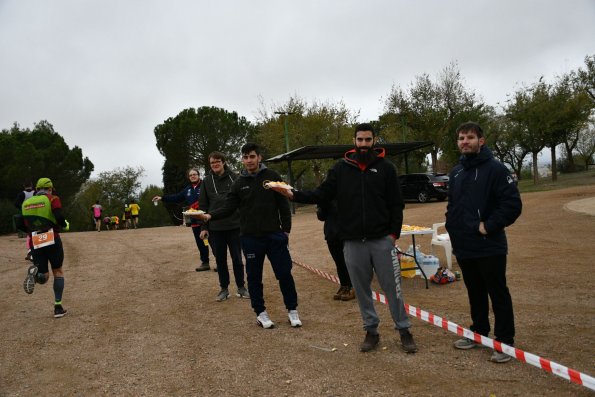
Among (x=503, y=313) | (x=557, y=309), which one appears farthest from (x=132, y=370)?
(x=557, y=309)

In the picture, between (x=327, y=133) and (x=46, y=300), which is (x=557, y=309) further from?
(x=327, y=133)

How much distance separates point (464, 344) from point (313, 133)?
99.4 feet

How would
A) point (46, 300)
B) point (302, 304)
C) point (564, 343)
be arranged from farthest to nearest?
point (46, 300)
point (302, 304)
point (564, 343)

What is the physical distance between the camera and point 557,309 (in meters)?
4.86

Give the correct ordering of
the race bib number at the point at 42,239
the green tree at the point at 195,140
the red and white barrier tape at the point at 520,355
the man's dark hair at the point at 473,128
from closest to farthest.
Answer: the red and white barrier tape at the point at 520,355 < the man's dark hair at the point at 473,128 < the race bib number at the point at 42,239 < the green tree at the point at 195,140

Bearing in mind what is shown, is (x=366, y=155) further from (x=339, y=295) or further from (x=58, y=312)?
(x=58, y=312)

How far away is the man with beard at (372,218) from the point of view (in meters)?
3.91

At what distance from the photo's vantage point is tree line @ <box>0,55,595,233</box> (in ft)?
91.1

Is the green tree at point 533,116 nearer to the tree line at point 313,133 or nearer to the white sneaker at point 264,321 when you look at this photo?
the tree line at point 313,133

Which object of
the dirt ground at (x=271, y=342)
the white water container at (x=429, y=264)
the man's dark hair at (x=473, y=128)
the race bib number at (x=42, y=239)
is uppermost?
the man's dark hair at (x=473, y=128)

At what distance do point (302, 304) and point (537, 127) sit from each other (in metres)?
26.3

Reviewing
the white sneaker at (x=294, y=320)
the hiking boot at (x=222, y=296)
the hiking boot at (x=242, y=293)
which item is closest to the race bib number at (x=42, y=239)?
the hiking boot at (x=222, y=296)

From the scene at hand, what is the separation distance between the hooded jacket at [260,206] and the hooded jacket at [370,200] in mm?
951

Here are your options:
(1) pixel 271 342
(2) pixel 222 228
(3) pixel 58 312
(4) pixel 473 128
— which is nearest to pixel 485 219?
(4) pixel 473 128
